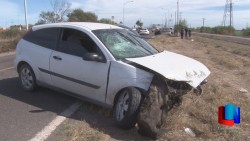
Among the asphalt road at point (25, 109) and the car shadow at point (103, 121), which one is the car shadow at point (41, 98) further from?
the car shadow at point (103, 121)

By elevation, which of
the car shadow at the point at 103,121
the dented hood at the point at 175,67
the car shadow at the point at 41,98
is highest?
the dented hood at the point at 175,67

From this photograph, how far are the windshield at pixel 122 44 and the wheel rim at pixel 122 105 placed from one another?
0.73 meters

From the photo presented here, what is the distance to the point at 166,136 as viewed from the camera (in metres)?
5.57

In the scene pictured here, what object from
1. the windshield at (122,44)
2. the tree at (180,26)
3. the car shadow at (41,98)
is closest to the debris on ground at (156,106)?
the windshield at (122,44)

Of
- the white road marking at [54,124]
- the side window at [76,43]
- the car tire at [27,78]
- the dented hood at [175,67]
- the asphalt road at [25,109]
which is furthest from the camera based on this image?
the car tire at [27,78]

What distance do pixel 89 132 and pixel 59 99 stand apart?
8.10 ft

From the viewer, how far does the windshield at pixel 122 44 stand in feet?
21.6

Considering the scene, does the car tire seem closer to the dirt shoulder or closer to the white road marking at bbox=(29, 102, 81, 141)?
the white road marking at bbox=(29, 102, 81, 141)

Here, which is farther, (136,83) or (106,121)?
(106,121)

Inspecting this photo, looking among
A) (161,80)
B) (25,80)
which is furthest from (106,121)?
(25,80)

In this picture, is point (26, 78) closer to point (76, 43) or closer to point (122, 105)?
point (76, 43)

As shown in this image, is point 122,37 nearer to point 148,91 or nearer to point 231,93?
point 148,91

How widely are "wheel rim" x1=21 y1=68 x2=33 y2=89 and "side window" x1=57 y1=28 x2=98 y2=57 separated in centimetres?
116

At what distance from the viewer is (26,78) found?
8.14 m
